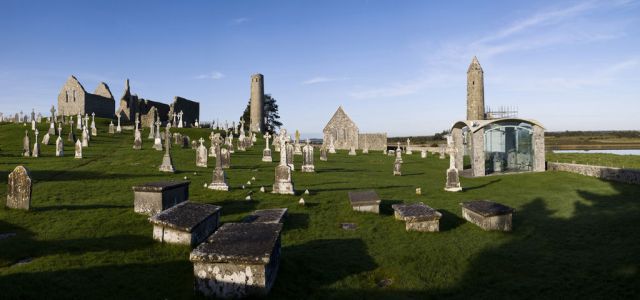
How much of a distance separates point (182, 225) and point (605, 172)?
22.8 m

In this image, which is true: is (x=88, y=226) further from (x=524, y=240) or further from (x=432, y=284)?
(x=524, y=240)

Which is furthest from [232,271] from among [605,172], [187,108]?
[187,108]

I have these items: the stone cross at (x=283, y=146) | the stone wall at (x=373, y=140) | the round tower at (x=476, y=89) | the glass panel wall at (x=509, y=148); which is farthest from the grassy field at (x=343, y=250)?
the round tower at (x=476, y=89)

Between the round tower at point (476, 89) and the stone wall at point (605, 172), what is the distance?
28.8m

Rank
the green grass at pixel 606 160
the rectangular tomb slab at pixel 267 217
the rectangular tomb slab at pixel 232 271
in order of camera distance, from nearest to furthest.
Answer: the rectangular tomb slab at pixel 232 271, the rectangular tomb slab at pixel 267 217, the green grass at pixel 606 160

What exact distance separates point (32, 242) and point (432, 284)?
8369mm

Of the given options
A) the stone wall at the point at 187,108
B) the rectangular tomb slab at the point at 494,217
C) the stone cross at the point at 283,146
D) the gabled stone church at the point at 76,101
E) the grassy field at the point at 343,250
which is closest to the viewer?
the grassy field at the point at 343,250

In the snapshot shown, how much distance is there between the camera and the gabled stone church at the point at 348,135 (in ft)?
182

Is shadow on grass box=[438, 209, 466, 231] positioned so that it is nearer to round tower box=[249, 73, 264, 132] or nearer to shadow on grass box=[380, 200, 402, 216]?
shadow on grass box=[380, 200, 402, 216]

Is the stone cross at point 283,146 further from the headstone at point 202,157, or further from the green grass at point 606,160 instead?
the green grass at point 606,160

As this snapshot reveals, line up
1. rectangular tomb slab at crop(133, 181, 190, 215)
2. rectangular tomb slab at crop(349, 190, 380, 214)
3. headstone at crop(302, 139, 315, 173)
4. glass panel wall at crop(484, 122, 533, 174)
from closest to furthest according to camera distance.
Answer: rectangular tomb slab at crop(133, 181, 190, 215)
rectangular tomb slab at crop(349, 190, 380, 214)
headstone at crop(302, 139, 315, 173)
glass panel wall at crop(484, 122, 533, 174)

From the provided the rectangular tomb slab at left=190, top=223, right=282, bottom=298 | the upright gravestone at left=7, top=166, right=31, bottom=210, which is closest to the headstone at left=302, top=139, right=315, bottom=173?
the upright gravestone at left=7, top=166, right=31, bottom=210

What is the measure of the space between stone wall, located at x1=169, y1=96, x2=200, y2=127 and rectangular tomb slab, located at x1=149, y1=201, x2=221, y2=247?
205 feet

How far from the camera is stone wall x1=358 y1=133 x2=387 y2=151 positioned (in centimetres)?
5522
